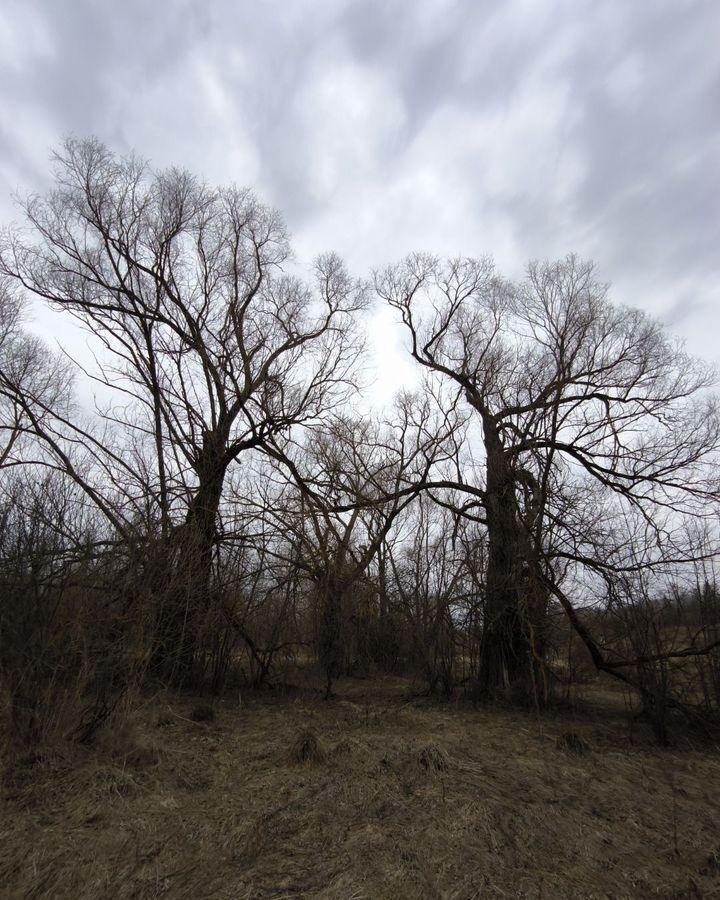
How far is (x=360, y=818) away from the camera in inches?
184

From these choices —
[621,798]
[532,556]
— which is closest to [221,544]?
[532,556]

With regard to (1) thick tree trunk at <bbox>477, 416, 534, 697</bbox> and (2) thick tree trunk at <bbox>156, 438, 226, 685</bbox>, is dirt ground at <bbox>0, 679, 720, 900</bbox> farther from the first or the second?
(1) thick tree trunk at <bbox>477, 416, 534, 697</bbox>

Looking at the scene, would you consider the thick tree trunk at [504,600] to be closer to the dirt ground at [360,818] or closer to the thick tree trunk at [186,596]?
the dirt ground at [360,818]

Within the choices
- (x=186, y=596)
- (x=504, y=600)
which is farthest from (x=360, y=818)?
(x=504, y=600)

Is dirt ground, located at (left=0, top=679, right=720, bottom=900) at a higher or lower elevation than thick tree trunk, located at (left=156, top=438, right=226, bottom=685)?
lower

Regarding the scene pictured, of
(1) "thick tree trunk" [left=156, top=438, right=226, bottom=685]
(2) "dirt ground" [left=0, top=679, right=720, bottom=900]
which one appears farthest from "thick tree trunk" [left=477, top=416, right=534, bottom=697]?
(1) "thick tree trunk" [left=156, top=438, right=226, bottom=685]

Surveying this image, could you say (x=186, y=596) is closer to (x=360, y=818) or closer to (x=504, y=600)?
(x=360, y=818)

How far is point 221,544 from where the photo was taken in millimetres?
9750

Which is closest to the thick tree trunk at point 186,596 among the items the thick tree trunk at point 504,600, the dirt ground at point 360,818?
the dirt ground at point 360,818

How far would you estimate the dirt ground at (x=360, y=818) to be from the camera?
12.4 ft

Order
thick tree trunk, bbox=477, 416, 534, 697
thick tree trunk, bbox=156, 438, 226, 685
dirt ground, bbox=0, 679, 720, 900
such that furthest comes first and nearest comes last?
thick tree trunk, bbox=477, 416, 534, 697 → thick tree trunk, bbox=156, 438, 226, 685 → dirt ground, bbox=0, 679, 720, 900

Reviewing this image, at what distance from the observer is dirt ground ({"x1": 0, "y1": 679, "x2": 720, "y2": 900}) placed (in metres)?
3.78

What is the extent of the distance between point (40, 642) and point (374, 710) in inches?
216

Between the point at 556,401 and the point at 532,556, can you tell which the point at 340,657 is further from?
the point at 556,401
